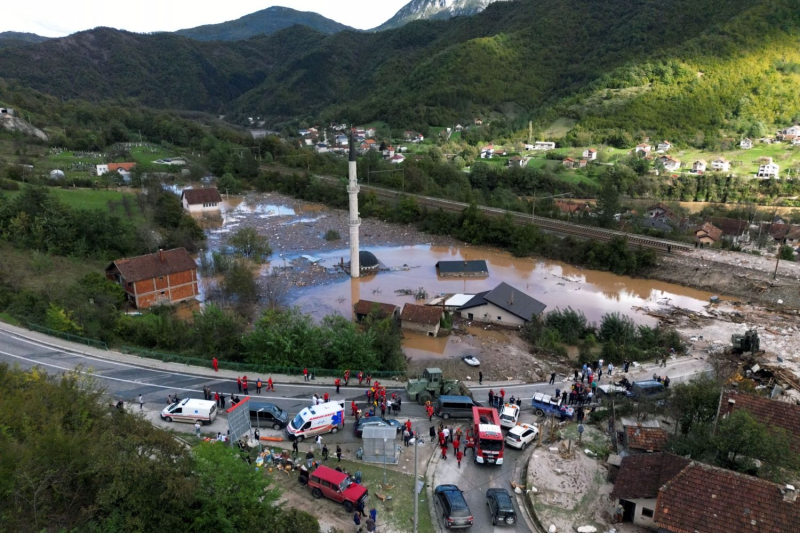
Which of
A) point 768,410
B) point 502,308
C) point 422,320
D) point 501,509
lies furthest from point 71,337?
point 768,410

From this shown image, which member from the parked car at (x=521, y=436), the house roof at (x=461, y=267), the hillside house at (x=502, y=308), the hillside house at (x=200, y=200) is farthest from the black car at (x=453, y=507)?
the hillside house at (x=200, y=200)

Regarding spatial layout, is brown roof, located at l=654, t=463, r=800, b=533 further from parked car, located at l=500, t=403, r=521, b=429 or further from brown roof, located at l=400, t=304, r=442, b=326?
brown roof, located at l=400, t=304, r=442, b=326

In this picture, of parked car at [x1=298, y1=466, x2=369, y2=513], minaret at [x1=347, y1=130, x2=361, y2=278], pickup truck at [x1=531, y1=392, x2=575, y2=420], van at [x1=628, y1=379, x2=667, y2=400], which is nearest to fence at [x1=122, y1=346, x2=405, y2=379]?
pickup truck at [x1=531, y1=392, x2=575, y2=420]

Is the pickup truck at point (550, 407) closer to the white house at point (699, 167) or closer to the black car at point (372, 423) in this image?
the black car at point (372, 423)

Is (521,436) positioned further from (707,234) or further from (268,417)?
(707,234)

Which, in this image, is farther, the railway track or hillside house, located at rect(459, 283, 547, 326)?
the railway track

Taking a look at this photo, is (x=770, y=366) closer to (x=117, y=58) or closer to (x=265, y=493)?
(x=265, y=493)

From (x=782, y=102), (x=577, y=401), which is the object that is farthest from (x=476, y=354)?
(x=782, y=102)
